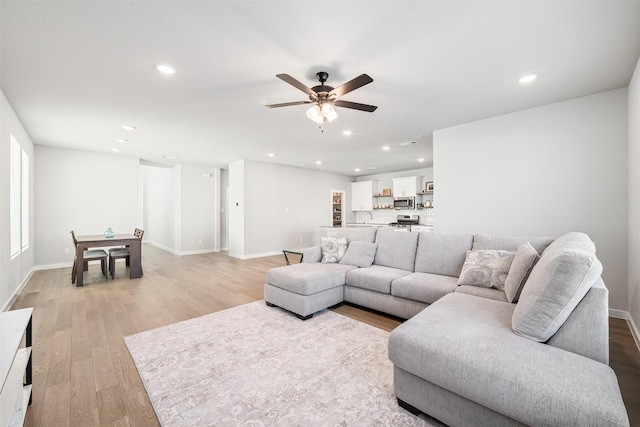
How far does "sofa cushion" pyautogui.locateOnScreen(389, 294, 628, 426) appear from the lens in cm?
105

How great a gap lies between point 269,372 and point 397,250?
7.11 ft

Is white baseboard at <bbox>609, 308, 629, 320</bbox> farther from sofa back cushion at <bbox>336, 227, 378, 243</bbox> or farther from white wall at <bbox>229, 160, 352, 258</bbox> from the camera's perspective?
white wall at <bbox>229, 160, 352, 258</bbox>

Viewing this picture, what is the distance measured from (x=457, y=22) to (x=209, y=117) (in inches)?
126

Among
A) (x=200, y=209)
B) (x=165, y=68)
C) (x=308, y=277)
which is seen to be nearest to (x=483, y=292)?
(x=308, y=277)

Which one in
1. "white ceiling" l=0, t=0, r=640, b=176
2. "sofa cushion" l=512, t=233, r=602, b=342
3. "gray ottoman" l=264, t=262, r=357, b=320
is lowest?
"gray ottoman" l=264, t=262, r=357, b=320

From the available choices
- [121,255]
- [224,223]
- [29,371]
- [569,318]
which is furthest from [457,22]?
[224,223]

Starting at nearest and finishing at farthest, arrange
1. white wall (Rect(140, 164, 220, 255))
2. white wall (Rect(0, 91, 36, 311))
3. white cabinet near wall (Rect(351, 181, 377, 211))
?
white wall (Rect(0, 91, 36, 311)) → white wall (Rect(140, 164, 220, 255)) → white cabinet near wall (Rect(351, 181, 377, 211))

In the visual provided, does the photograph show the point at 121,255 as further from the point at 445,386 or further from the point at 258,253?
the point at 445,386

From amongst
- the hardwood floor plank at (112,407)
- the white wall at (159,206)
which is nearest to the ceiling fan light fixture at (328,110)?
the hardwood floor plank at (112,407)

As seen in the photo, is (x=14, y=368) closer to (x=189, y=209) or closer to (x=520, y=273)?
(x=520, y=273)

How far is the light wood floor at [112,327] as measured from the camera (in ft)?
5.41

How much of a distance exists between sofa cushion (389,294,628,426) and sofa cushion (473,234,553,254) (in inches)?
48.0

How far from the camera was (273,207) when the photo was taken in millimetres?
7430

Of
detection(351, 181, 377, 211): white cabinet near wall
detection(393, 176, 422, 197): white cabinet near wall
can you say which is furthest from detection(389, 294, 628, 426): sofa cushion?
detection(351, 181, 377, 211): white cabinet near wall
